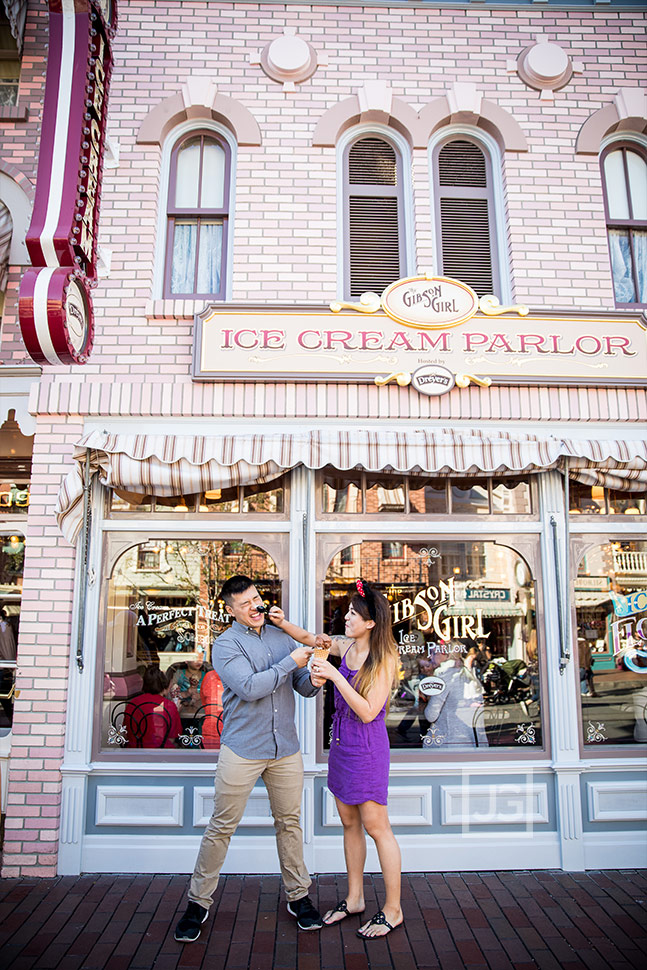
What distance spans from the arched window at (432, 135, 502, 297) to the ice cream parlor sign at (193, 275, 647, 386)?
1.72 ft

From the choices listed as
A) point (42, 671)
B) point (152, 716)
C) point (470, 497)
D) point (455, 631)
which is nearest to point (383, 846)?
point (455, 631)

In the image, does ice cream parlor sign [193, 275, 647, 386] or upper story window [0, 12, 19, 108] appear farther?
upper story window [0, 12, 19, 108]

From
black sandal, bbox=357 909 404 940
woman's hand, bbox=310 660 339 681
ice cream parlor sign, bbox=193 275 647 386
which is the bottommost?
black sandal, bbox=357 909 404 940

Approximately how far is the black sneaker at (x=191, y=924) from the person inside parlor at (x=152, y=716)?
4.45ft

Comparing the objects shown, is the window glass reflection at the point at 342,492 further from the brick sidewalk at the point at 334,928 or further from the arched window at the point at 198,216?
the brick sidewalk at the point at 334,928

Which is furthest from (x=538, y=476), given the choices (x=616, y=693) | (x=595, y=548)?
(x=616, y=693)

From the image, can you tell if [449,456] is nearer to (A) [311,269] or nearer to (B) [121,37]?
(A) [311,269]

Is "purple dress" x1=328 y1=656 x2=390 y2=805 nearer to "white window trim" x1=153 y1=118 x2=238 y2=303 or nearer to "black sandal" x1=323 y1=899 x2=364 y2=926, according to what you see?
"black sandal" x1=323 y1=899 x2=364 y2=926

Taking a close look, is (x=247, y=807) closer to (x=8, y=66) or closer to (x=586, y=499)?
(x=586, y=499)

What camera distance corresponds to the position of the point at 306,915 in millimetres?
3834

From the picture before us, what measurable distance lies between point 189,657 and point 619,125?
6088 mm

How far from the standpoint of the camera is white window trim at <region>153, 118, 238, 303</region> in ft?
18.3

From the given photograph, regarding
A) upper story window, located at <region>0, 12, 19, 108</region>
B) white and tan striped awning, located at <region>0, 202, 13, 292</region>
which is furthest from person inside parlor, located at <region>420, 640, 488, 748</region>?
upper story window, located at <region>0, 12, 19, 108</region>

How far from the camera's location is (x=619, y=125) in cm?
585
